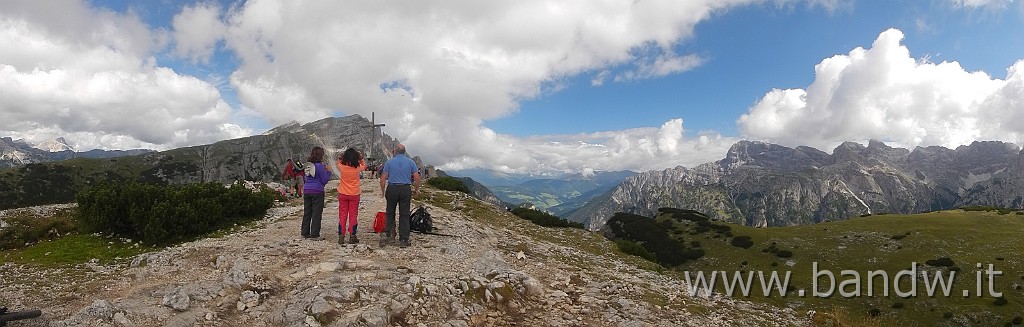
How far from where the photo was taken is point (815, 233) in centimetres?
6000

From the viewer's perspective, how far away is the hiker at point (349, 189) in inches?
566

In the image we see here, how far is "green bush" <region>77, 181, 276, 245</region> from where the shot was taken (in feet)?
47.4

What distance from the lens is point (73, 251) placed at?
13.3 metres

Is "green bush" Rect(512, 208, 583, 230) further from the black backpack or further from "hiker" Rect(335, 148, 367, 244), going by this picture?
"hiker" Rect(335, 148, 367, 244)

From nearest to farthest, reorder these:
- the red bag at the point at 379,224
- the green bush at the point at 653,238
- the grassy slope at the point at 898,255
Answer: the red bag at the point at 379,224, the grassy slope at the point at 898,255, the green bush at the point at 653,238

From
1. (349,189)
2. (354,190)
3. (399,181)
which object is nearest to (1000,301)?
(399,181)

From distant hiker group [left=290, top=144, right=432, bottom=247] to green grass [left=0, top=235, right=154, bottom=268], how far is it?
467 centimetres

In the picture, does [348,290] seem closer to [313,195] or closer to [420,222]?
[313,195]

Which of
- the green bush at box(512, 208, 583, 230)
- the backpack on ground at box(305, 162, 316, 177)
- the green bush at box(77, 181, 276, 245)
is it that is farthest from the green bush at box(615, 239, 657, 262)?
the green bush at box(77, 181, 276, 245)

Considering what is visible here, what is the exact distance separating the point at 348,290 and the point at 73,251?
976cm

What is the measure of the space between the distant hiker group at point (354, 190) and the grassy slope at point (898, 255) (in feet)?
77.9

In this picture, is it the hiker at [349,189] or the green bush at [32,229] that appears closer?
the green bush at [32,229]

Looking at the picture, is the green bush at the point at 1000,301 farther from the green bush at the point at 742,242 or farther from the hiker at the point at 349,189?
the hiker at the point at 349,189

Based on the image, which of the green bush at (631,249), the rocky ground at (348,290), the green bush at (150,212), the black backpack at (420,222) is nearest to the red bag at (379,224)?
the rocky ground at (348,290)
